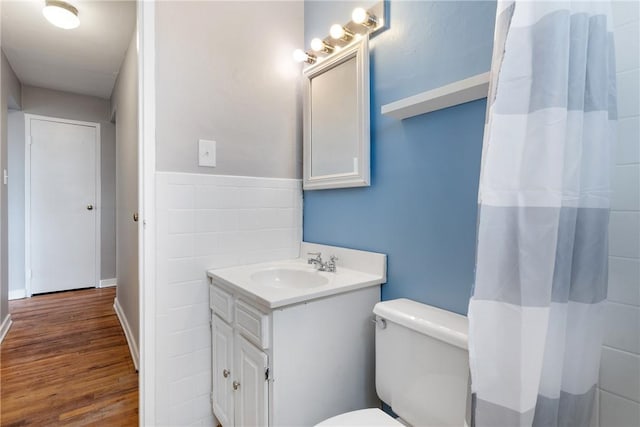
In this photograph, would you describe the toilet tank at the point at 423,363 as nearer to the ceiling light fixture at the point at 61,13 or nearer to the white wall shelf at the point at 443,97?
the white wall shelf at the point at 443,97

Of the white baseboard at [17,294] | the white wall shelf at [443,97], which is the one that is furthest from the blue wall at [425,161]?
the white baseboard at [17,294]

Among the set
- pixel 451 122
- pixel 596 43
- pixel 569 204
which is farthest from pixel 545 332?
pixel 451 122

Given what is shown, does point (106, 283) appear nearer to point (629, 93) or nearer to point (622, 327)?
point (622, 327)

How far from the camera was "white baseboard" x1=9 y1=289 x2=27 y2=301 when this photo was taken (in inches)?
128

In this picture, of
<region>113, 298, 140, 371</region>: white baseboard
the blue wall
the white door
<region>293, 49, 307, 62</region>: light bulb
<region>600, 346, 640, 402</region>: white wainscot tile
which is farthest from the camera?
the white door

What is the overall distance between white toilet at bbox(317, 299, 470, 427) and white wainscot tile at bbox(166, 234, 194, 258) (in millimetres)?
867

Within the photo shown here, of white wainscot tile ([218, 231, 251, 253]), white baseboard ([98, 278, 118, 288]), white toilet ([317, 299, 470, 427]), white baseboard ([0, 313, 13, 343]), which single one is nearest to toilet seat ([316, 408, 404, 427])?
white toilet ([317, 299, 470, 427])

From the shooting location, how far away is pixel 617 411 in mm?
733

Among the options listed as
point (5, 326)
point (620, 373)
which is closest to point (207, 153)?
point (620, 373)

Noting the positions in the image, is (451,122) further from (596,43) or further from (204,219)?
(204,219)

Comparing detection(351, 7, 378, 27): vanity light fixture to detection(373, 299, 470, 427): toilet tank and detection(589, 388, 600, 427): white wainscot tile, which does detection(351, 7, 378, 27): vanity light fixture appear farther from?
detection(589, 388, 600, 427): white wainscot tile

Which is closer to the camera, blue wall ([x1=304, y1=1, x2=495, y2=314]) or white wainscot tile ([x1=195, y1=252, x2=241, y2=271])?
blue wall ([x1=304, y1=1, x2=495, y2=314])

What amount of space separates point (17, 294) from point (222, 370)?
3.38m

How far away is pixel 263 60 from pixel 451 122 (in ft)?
3.46
